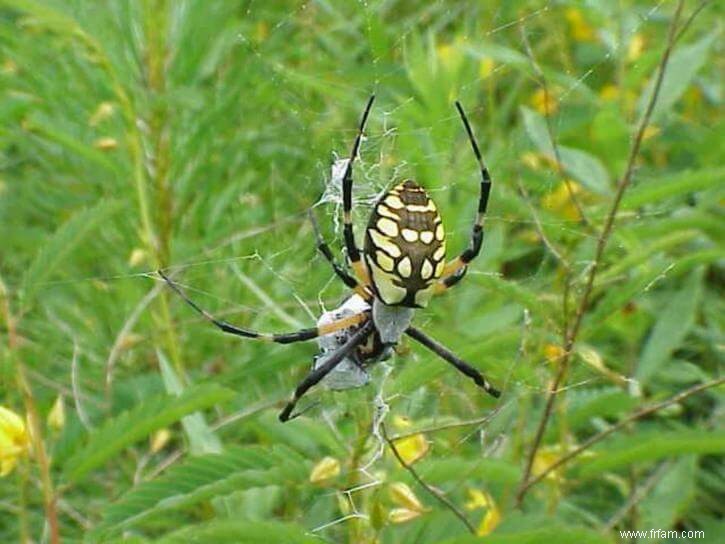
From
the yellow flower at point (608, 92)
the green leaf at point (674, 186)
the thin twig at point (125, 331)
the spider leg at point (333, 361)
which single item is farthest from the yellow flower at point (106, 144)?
the yellow flower at point (608, 92)

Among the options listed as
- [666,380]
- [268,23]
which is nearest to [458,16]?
[268,23]

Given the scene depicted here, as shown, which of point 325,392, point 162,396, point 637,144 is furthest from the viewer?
point 325,392

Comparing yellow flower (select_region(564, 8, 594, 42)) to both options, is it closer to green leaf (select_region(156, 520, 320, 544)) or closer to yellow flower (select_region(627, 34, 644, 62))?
yellow flower (select_region(627, 34, 644, 62))

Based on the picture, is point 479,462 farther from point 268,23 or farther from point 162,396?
point 268,23

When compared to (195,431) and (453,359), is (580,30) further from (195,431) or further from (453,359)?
(195,431)

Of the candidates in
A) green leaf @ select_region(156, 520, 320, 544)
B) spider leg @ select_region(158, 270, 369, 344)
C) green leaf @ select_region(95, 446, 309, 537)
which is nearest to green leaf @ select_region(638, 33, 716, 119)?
spider leg @ select_region(158, 270, 369, 344)

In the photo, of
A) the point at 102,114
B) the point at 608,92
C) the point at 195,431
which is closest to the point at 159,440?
the point at 195,431
